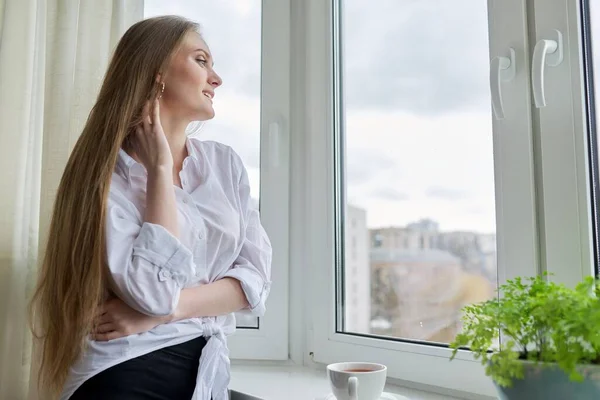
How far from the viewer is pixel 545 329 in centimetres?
74

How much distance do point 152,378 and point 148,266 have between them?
218mm

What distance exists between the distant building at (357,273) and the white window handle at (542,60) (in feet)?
1.81

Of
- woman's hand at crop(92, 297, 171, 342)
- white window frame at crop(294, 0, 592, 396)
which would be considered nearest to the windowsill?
white window frame at crop(294, 0, 592, 396)

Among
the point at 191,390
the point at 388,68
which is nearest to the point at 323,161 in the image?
the point at 388,68

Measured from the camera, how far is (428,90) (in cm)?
137

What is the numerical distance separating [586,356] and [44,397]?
107cm

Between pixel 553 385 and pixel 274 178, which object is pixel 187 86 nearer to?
pixel 274 178

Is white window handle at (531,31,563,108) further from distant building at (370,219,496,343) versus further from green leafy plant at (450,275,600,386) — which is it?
green leafy plant at (450,275,600,386)

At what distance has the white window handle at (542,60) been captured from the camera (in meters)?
1.06

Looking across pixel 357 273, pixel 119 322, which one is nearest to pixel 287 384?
pixel 357 273

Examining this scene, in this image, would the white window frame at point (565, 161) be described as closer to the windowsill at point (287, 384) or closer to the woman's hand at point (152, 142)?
the windowsill at point (287, 384)

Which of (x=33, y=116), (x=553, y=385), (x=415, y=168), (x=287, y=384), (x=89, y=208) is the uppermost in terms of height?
(x=33, y=116)

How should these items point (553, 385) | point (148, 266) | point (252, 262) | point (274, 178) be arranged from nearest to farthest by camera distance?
point (553, 385), point (148, 266), point (252, 262), point (274, 178)

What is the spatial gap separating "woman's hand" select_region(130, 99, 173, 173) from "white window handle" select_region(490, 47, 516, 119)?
2.00 feet
